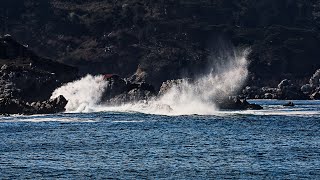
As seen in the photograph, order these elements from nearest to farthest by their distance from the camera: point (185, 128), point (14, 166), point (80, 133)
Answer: point (14, 166) → point (80, 133) → point (185, 128)

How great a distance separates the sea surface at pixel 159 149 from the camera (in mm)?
67438

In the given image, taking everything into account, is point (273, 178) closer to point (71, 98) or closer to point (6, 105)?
point (6, 105)

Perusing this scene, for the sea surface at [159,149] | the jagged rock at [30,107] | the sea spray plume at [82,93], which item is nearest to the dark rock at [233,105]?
the sea spray plume at [82,93]

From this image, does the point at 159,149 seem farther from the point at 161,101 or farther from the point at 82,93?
the point at 82,93

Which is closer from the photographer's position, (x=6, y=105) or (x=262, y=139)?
(x=262, y=139)

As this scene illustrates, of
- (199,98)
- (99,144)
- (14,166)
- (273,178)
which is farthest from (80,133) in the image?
(199,98)

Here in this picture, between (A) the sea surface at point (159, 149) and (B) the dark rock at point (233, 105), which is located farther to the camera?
(B) the dark rock at point (233, 105)

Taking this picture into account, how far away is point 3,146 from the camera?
8912 centimetres

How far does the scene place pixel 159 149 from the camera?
85500mm

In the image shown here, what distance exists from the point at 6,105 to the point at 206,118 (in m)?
36.8

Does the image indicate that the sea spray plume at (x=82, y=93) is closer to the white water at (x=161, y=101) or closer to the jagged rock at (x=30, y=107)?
the white water at (x=161, y=101)

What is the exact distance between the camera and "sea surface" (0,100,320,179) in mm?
67438

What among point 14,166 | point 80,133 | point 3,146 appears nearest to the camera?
point 14,166

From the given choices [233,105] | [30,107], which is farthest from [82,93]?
[30,107]
